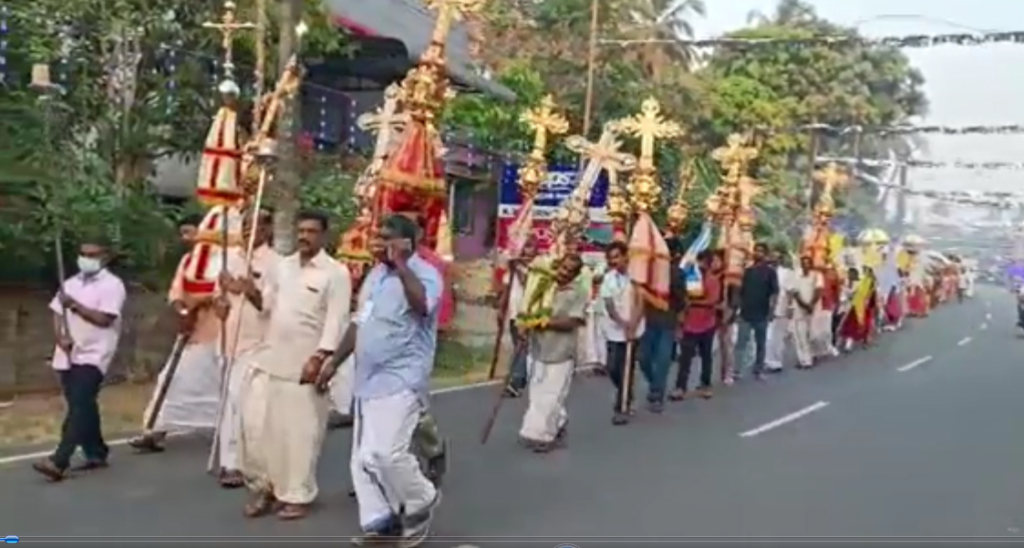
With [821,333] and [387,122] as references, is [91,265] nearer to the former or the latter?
[387,122]

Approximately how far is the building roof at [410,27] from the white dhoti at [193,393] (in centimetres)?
935

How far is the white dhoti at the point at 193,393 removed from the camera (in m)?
10.4

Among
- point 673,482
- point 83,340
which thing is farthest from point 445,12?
point 83,340

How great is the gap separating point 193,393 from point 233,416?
1.96 m

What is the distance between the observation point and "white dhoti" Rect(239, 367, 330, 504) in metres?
7.88

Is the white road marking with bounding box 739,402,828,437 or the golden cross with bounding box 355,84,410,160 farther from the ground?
the golden cross with bounding box 355,84,410,160

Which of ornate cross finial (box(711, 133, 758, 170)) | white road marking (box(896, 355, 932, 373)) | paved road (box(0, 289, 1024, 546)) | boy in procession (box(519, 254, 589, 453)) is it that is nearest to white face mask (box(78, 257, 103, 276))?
paved road (box(0, 289, 1024, 546))

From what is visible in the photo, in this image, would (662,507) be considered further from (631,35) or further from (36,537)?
(631,35)

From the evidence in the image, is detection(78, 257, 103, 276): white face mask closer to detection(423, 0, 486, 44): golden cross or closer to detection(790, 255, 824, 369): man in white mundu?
detection(423, 0, 486, 44): golden cross

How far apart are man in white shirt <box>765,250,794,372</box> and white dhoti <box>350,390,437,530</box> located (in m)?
13.6

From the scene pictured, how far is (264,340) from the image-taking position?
814cm

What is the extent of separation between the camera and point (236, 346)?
341 inches

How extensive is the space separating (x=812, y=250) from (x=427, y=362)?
1648cm

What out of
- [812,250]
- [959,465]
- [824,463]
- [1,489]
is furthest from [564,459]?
[812,250]
